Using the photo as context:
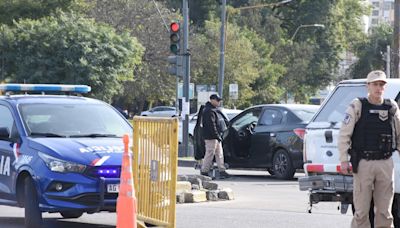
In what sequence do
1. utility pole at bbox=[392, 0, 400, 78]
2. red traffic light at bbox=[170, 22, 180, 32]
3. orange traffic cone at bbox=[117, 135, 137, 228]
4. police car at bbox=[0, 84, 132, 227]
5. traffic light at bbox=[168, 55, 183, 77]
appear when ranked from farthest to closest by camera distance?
utility pole at bbox=[392, 0, 400, 78]
traffic light at bbox=[168, 55, 183, 77]
red traffic light at bbox=[170, 22, 180, 32]
police car at bbox=[0, 84, 132, 227]
orange traffic cone at bbox=[117, 135, 137, 228]

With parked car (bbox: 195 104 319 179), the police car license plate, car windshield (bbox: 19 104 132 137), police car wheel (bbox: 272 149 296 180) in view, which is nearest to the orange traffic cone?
the police car license plate

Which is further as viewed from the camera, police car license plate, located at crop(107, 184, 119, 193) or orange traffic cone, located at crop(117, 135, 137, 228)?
police car license plate, located at crop(107, 184, 119, 193)

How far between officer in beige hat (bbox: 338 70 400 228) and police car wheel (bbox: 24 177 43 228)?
381 cm

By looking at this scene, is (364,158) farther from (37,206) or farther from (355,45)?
(355,45)

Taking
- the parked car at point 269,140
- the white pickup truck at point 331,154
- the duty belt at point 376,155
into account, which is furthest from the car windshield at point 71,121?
the parked car at point 269,140

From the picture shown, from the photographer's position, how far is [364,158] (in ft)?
29.0

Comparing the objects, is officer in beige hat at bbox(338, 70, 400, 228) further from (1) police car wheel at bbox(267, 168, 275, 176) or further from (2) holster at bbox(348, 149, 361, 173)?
(1) police car wheel at bbox(267, 168, 275, 176)

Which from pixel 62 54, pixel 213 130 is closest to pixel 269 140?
pixel 213 130

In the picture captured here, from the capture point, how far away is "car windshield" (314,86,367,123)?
10.6 metres

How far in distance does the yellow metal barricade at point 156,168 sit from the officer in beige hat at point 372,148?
1.82 metres

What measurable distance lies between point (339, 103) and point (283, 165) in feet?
28.0

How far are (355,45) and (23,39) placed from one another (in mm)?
45643

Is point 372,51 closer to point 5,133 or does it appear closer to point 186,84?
point 186,84

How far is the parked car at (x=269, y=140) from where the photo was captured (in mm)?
18938
